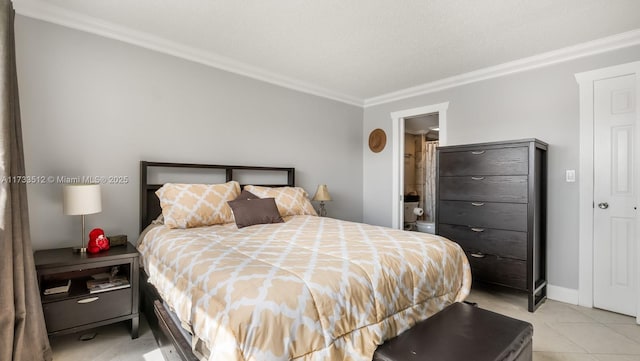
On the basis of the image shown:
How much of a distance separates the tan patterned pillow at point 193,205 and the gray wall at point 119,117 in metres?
0.43

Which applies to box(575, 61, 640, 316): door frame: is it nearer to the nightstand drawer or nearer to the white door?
the white door

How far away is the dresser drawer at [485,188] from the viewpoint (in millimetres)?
2844

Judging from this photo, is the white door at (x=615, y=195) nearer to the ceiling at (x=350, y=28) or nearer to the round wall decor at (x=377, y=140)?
the ceiling at (x=350, y=28)

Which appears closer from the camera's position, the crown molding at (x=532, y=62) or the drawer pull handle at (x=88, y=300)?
the drawer pull handle at (x=88, y=300)

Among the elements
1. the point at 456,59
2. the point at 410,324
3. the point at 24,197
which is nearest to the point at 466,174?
the point at 456,59

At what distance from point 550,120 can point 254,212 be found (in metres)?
3.01

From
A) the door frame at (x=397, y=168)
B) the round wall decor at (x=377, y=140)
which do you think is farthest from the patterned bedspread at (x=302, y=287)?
the round wall decor at (x=377, y=140)

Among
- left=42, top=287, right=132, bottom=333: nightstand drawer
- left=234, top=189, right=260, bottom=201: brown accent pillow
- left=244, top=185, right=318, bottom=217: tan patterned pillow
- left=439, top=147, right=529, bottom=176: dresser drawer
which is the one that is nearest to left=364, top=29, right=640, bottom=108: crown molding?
left=439, top=147, right=529, bottom=176: dresser drawer

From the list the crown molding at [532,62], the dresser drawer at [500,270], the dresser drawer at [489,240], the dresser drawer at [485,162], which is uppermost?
the crown molding at [532,62]

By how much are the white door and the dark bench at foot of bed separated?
194 centimetres

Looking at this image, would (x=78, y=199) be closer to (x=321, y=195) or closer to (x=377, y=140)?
(x=321, y=195)

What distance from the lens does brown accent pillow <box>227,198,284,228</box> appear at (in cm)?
269

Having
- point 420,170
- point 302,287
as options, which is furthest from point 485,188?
Answer: point 420,170

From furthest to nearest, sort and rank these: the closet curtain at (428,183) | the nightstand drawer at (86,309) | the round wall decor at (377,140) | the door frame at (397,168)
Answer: the closet curtain at (428,183), the round wall decor at (377,140), the door frame at (397,168), the nightstand drawer at (86,309)
